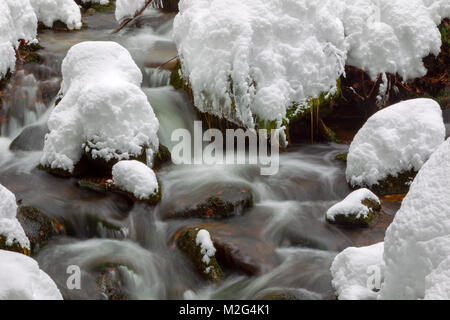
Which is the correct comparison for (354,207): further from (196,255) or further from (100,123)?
(100,123)

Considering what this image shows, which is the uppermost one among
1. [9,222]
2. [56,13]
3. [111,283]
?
[56,13]

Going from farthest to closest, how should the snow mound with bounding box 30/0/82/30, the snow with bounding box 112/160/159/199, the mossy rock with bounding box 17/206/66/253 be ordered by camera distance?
the snow mound with bounding box 30/0/82/30 → the snow with bounding box 112/160/159/199 → the mossy rock with bounding box 17/206/66/253

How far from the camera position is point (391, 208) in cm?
525

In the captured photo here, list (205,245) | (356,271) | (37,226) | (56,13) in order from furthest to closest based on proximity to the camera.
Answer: (56,13), (37,226), (205,245), (356,271)

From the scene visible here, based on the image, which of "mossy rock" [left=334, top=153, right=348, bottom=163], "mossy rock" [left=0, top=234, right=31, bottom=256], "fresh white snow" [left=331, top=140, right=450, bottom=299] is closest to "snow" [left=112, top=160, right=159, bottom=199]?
"mossy rock" [left=0, top=234, right=31, bottom=256]

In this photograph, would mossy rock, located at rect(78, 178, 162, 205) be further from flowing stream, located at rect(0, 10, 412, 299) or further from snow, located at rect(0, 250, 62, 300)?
snow, located at rect(0, 250, 62, 300)

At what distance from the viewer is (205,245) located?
446cm

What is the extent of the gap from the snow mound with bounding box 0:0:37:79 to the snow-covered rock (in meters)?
5.41

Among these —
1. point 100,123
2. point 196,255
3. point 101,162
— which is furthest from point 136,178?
point 196,255

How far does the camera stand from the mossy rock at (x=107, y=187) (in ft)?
17.5

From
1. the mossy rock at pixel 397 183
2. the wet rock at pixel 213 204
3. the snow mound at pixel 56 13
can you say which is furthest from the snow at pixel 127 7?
the mossy rock at pixel 397 183

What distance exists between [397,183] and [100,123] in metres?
3.56

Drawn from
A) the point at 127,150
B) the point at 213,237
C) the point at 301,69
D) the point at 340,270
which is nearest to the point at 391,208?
the point at 340,270

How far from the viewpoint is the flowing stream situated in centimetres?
430
